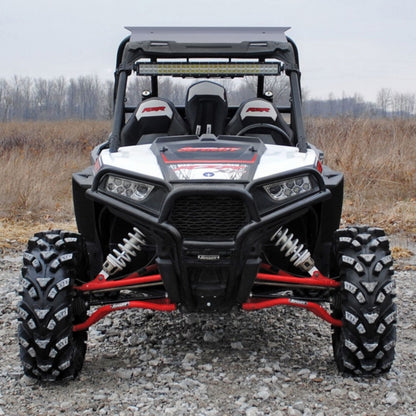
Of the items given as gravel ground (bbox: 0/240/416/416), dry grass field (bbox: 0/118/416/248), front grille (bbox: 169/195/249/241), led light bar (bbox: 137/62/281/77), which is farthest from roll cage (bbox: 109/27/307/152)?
dry grass field (bbox: 0/118/416/248)

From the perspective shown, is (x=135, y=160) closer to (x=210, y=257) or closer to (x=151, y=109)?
(x=210, y=257)

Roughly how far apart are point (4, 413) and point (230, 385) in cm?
109

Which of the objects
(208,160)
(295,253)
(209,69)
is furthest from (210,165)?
(209,69)

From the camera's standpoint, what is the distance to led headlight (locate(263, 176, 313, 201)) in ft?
10.3

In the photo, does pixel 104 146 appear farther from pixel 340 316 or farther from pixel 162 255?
pixel 340 316

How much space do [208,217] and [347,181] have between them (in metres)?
6.87

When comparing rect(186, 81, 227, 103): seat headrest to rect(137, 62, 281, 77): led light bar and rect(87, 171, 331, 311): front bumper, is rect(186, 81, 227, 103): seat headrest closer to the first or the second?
rect(137, 62, 281, 77): led light bar

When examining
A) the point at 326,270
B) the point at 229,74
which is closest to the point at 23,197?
the point at 229,74

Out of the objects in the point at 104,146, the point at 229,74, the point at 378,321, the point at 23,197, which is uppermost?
the point at 229,74

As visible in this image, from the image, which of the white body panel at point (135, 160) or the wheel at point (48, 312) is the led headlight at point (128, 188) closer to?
the white body panel at point (135, 160)

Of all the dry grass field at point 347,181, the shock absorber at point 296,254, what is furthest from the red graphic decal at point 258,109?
the dry grass field at point 347,181

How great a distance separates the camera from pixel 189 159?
3238mm

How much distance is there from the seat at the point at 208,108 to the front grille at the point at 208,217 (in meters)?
1.51

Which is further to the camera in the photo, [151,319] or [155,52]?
[151,319]
